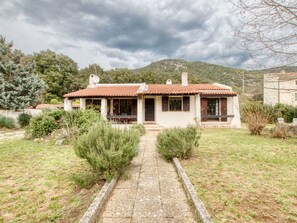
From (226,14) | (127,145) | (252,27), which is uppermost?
(226,14)

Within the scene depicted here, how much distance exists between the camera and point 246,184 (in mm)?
4539

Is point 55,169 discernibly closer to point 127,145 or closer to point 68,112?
point 127,145

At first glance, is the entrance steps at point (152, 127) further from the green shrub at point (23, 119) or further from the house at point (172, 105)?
the green shrub at point (23, 119)

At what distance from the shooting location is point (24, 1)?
9828 mm

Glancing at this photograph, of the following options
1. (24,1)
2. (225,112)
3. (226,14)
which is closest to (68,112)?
(24,1)

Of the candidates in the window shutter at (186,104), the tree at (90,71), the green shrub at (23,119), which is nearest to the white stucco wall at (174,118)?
the window shutter at (186,104)

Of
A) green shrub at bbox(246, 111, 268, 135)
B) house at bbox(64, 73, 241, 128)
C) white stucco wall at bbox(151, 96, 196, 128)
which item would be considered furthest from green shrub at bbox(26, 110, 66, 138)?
green shrub at bbox(246, 111, 268, 135)

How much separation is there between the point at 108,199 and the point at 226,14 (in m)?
4.34

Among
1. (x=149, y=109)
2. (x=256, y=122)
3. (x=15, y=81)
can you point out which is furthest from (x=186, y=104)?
(x=15, y=81)

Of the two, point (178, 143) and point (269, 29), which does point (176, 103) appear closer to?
point (178, 143)

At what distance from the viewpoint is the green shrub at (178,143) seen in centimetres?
660

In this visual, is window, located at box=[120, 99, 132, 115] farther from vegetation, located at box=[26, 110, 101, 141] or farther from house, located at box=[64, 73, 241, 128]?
vegetation, located at box=[26, 110, 101, 141]

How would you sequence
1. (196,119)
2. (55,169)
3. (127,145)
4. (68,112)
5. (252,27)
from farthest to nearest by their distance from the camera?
1. (196,119)
2. (68,112)
3. (55,169)
4. (127,145)
5. (252,27)

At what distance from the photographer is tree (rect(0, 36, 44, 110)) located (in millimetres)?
17688
